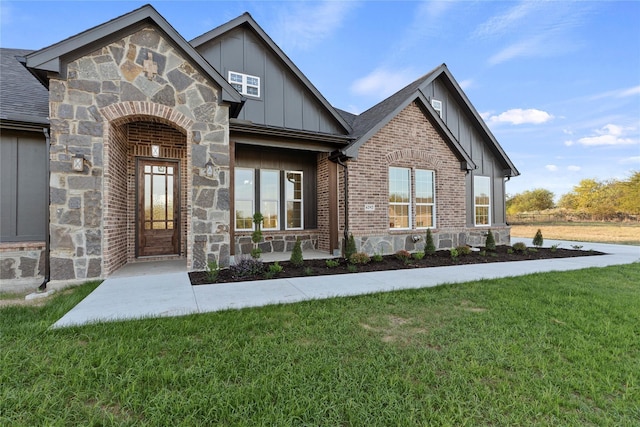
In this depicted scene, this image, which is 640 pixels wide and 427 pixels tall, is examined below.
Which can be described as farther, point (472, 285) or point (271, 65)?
point (271, 65)

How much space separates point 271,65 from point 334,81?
36.5 feet

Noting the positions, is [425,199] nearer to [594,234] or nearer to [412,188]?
[412,188]

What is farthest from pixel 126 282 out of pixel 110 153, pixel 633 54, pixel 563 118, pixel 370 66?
pixel 563 118

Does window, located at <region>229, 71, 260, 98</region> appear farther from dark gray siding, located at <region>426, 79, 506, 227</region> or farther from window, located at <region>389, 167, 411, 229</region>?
dark gray siding, located at <region>426, 79, 506, 227</region>

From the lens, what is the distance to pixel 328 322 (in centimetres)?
326

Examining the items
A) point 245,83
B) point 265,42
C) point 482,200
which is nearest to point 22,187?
point 245,83

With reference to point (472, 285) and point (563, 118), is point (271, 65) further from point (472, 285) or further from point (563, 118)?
point (563, 118)

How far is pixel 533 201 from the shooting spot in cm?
4481

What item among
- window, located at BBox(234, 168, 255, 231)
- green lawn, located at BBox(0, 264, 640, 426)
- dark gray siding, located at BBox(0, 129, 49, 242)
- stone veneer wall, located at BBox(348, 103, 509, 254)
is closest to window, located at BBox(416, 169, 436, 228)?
stone veneer wall, located at BBox(348, 103, 509, 254)

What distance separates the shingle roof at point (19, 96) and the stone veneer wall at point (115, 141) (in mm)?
925

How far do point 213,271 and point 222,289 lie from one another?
3.03 feet

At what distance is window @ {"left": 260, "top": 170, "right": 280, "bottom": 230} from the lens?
8969 mm

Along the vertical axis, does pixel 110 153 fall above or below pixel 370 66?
below

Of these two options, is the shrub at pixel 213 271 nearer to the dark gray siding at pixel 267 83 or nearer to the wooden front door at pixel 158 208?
the wooden front door at pixel 158 208
